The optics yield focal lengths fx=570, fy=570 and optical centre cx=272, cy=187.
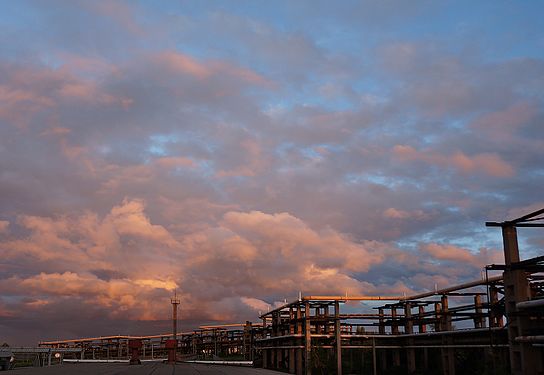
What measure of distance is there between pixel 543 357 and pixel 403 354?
40.6m

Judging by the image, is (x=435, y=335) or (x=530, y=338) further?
(x=435, y=335)

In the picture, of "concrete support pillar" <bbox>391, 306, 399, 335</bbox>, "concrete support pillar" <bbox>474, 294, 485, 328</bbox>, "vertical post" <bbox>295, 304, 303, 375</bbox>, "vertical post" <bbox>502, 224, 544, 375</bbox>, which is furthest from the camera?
"vertical post" <bbox>295, 304, 303, 375</bbox>

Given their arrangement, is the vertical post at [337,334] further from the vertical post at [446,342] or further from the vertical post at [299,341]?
the vertical post at [446,342]

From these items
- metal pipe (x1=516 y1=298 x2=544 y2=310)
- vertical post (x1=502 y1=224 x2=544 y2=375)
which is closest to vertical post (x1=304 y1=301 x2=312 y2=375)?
vertical post (x1=502 y1=224 x2=544 y2=375)

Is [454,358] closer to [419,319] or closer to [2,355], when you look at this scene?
[419,319]

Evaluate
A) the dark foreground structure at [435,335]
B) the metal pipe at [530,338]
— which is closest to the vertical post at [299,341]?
the dark foreground structure at [435,335]

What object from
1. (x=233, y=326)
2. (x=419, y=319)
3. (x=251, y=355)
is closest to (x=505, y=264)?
(x=419, y=319)

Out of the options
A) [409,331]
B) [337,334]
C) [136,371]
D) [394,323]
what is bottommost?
[136,371]

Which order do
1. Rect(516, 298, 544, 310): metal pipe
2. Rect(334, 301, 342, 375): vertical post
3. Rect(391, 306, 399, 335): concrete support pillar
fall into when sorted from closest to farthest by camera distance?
Rect(516, 298, 544, 310): metal pipe
Rect(334, 301, 342, 375): vertical post
Rect(391, 306, 399, 335): concrete support pillar

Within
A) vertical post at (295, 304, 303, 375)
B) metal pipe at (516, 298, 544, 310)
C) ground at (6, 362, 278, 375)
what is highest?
metal pipe at (516, 298, 544, 310)

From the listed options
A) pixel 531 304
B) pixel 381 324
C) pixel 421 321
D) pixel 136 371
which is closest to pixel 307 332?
pixel 381 324

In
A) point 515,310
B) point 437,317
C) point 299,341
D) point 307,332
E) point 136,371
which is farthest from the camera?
point 299,341

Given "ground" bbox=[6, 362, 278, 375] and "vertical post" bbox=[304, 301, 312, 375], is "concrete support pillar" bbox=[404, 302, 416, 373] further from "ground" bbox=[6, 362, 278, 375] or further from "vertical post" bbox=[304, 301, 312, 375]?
"ground" bbox=[6, 362, 278, 375]

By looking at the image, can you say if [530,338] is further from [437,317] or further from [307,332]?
[307,332]
